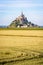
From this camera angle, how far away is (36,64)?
10.8m

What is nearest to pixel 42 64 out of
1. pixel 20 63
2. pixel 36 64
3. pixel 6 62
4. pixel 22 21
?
pixel 36 64

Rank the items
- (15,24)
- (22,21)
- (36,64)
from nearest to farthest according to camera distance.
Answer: (36,64) < (15,24) < (22,21)

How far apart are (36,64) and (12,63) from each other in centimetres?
132

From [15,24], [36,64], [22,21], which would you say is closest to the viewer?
[36,64]

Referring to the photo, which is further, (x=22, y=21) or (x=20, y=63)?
(x=22, y=21)

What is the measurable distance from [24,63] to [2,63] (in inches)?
47.3

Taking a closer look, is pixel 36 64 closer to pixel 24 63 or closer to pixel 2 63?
pixel 24 63

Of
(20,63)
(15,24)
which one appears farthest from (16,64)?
(15,24)

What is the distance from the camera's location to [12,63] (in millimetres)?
11148

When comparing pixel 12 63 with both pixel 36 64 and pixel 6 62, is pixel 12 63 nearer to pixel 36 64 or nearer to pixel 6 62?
pixel 6 62

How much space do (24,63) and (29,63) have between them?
0.89ft

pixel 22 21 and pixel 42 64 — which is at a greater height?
pixel 42 64

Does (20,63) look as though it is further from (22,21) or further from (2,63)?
(22,21)

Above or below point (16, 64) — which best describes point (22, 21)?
below
